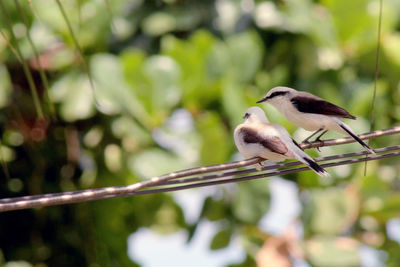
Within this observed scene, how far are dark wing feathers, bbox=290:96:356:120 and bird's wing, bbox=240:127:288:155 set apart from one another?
110 millimetres

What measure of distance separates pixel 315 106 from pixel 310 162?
28 cm

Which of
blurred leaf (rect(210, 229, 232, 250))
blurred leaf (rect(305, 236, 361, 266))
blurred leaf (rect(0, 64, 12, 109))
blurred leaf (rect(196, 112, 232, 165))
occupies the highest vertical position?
blurred leaf (rect(0, 64, 12, 109))

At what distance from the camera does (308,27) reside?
2.56m

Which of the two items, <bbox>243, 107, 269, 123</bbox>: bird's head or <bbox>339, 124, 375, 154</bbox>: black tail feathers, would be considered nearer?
<bbox>339, 124, 375, 154</bbox>: black tail feathers

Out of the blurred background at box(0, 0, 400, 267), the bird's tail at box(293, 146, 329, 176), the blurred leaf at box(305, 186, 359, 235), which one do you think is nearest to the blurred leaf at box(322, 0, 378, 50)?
the blurred background at box(0, 0, 400, 267)

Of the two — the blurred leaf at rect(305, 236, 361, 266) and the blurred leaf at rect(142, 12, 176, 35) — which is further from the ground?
the blurred leaf at rect(142, 12, 176, 35)

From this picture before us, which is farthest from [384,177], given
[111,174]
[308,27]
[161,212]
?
[111,174]

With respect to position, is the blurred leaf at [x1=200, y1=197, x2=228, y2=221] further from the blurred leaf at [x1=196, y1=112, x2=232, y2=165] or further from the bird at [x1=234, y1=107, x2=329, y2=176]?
the bird at [x1=234, y1=107, x2=329, y2=176]

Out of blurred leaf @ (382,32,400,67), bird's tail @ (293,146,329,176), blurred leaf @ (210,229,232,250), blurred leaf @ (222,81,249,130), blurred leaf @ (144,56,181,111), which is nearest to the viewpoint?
bird's tail @ (293,146,329,176)

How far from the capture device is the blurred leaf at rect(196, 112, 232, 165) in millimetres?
2320

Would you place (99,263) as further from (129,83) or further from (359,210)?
(359,210)

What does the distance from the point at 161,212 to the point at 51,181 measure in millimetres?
522

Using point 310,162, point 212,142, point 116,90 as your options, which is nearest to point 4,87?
point 116,90

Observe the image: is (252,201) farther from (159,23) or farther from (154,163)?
(159,23)
